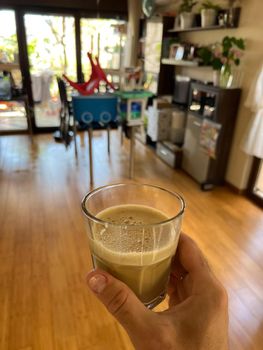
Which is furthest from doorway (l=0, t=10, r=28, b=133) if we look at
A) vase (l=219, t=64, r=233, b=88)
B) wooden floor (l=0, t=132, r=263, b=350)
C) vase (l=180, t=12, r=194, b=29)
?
vase (l=219, t=64, r=233, b=88)

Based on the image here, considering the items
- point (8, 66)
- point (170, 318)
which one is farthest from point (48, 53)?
point (170, 318)

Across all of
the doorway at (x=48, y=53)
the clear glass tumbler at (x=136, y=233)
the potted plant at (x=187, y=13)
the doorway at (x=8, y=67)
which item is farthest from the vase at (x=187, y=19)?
the clear glass tumbler at (x=136, y=233)

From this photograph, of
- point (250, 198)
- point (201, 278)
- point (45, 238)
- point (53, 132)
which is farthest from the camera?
point (53, 132)

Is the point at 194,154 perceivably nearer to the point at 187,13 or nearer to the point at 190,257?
the point at 187,13

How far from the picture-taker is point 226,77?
2.60 meters

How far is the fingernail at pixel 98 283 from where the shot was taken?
546 millimetres

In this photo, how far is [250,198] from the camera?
9.02 ft

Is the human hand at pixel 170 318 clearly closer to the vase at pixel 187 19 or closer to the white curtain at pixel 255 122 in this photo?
the white curtain at pixel 255 122

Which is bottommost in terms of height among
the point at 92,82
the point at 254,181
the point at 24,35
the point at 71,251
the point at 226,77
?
the point at 71,251

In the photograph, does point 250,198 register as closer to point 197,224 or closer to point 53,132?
point 197,224

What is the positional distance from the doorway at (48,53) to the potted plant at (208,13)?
2466 millimetres

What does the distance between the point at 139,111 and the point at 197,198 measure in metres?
1.15

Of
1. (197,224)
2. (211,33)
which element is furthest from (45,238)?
(211,33)

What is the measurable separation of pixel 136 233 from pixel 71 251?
62.1 inches
